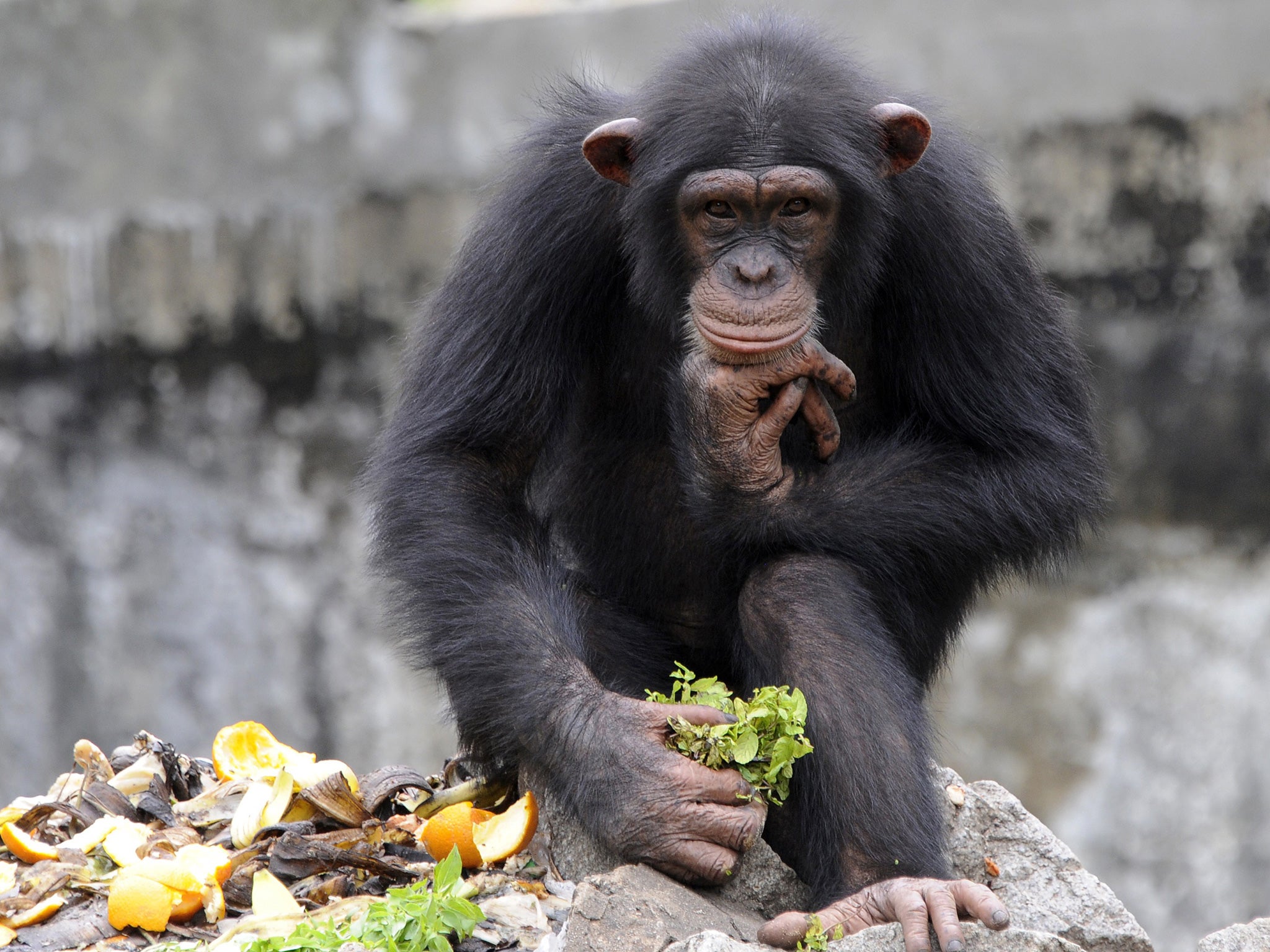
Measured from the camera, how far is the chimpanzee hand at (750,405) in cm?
362

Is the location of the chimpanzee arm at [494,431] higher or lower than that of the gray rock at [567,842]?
higher

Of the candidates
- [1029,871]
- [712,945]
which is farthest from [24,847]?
[1029,871]

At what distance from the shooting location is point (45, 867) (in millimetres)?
3691

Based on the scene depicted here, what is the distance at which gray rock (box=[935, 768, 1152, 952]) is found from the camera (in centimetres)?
350

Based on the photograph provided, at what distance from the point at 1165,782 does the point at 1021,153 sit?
3.08m

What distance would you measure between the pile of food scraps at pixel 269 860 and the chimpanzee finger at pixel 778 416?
40.5 inches

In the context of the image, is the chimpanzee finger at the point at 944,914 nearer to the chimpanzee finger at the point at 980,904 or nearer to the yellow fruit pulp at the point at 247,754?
the chimpanzee finger at the point at 980,904

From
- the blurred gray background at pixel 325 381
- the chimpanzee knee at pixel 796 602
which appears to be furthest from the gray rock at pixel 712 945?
the blurred gray background at pixel 325 381

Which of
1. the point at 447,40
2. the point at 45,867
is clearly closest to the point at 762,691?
the point at 45,867

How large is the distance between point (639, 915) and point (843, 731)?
0.61 metres

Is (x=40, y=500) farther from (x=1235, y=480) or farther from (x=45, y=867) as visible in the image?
(x=1235, y=480)

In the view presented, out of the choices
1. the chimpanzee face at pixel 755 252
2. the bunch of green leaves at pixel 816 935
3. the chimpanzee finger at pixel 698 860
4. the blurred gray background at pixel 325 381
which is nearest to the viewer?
the bunch of green leaves at pixel 816 935

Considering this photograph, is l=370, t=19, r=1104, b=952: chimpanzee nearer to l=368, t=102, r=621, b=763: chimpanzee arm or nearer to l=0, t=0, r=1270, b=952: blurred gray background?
l=368, t=102, r=621, b=763: chimpanzee arm

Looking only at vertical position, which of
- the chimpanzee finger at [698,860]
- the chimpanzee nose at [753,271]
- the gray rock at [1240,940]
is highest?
the chimpanzee nose at [753,271]
